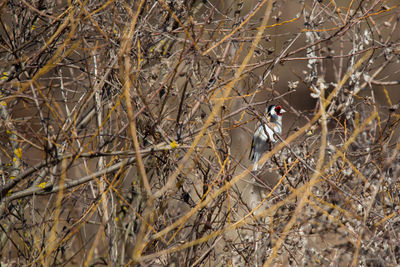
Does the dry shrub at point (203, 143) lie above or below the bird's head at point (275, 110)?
above

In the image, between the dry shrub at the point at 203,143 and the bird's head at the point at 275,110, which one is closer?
the dry shrub at the point at 203,143

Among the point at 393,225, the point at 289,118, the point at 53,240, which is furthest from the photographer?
the point at 289,118

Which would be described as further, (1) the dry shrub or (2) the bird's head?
(2) the bird's head

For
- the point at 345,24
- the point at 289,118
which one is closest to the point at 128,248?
the point at 345,24

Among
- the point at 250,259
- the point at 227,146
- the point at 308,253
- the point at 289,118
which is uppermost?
the point at 227,146

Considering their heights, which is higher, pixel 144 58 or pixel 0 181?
pixel 144 58

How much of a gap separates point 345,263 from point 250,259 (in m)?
1.01

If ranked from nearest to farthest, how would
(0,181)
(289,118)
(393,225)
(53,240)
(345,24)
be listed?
(393,225) → (345,24) → (53,240) → (0,181) → (289,118)

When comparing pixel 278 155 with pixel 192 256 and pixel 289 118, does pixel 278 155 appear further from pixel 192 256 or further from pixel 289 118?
pixel 289 118

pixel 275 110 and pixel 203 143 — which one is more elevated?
pixel 203 143

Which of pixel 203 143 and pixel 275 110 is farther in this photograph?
pixel 275 110

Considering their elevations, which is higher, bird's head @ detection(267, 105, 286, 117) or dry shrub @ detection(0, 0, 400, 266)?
dry shrub @ detection(0, 0, 400, 266)

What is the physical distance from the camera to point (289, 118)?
9711mm

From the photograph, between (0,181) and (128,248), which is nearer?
(128,248)
